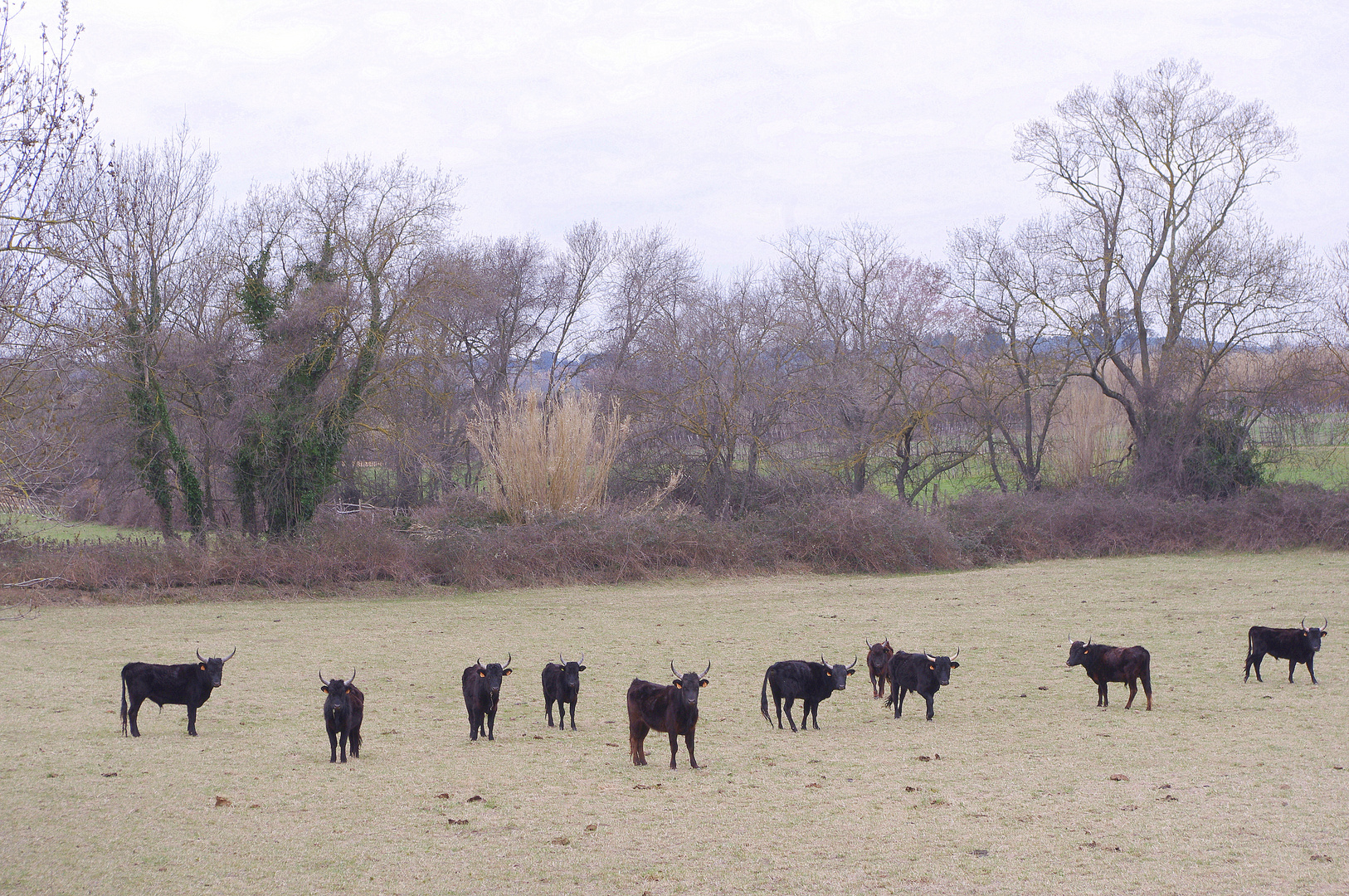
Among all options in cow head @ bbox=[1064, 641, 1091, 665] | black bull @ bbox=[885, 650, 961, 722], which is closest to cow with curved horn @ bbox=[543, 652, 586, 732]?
black bull @ bbox=[885, 650, 961, 722]

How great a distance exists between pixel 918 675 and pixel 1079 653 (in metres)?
1.73

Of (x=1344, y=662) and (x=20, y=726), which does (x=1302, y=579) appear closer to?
(x=1344, y=662)

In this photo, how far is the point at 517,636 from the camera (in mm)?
14055

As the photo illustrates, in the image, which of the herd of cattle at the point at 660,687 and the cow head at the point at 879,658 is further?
the cow head at the point at 879,658

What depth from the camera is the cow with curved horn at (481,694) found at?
8078 mm

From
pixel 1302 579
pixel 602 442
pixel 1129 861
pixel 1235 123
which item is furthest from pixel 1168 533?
pixel 1129 861

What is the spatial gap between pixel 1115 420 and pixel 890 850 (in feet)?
90.9

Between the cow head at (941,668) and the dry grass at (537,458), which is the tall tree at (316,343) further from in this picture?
the cow head at (941,668)

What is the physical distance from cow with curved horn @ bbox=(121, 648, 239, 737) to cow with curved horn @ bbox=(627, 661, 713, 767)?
10.8ft

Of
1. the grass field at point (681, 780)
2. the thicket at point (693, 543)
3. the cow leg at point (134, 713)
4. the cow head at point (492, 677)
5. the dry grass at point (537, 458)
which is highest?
the dry grass at point (537, 458)

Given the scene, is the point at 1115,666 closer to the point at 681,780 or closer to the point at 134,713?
the point at 681,780

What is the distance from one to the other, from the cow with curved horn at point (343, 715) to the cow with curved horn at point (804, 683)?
3.30 metres

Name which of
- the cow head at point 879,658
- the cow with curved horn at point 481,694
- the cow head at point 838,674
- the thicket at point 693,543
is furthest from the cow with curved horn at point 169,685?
the thicket at point 693,543

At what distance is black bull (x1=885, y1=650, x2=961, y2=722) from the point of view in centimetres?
877
